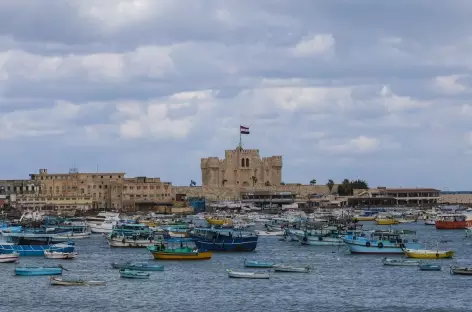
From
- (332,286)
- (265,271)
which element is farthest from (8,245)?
(332,286)

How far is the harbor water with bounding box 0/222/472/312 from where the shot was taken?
52406 millimetres

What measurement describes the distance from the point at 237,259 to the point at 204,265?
551 centimetres

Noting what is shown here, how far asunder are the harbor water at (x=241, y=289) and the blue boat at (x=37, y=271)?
0.54 meters

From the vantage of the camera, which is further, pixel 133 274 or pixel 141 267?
pixel 141 267

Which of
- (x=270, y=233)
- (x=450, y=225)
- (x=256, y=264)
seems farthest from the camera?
(x=450, y=225)

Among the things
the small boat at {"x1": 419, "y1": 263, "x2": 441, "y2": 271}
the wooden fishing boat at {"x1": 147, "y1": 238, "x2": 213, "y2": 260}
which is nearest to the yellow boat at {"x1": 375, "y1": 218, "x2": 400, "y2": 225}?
the wooden fishing boat at {"x1": 147, "y1": 238, "x2": 213, "y2": 260}

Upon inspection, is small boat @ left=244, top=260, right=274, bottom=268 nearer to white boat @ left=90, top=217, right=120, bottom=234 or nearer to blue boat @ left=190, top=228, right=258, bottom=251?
blue boat @ left=190, top=228, right=258, bottom=251

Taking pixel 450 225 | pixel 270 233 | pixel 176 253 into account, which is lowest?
pixel 176 253

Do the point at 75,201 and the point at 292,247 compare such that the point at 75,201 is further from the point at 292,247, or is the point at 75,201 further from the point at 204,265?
the point at 204,265

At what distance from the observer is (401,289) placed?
195ft

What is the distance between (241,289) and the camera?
192 feet

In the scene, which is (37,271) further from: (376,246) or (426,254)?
(376,246)

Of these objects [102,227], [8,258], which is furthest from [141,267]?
[102,227]

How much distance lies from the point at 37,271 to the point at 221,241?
21840mm
